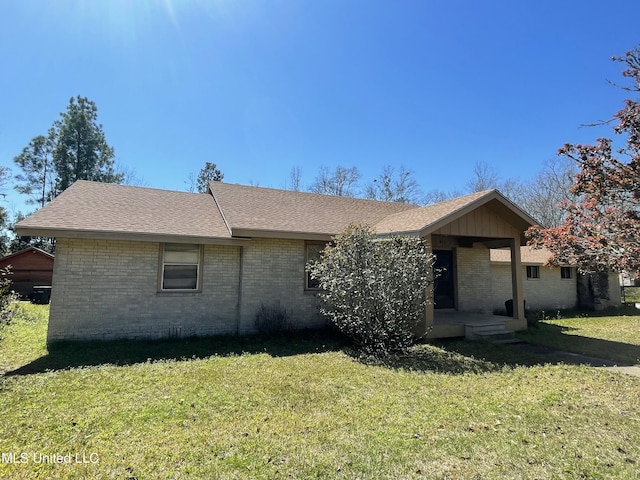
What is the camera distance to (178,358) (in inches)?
282

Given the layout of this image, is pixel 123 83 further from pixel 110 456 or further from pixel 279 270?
pixel 110 456

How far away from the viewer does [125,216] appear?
9.05 m

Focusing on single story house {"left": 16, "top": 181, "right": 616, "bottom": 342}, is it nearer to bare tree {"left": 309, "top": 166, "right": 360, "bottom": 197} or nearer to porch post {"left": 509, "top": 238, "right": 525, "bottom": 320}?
porch post {"left": 509, "top": 238, "right": 525, "bottom": 320}

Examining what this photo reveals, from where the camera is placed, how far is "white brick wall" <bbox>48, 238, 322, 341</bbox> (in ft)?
26.5

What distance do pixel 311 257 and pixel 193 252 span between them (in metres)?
3.51

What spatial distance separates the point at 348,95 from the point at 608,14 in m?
8.65

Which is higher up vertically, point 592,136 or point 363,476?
point 592,136

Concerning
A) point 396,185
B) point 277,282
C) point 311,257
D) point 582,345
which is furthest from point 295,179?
point 582,345

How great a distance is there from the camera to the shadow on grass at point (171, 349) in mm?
6656

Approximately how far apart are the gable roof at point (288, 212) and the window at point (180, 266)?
133cm

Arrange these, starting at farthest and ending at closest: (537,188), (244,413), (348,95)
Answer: (537,188), (348,95), (244,413)

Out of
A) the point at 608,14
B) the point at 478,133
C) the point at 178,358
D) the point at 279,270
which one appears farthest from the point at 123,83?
the point at 478,133

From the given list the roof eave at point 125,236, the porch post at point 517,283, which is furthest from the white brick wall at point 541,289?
the roof eave at point 125,236

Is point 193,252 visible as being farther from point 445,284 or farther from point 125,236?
point 445,284
